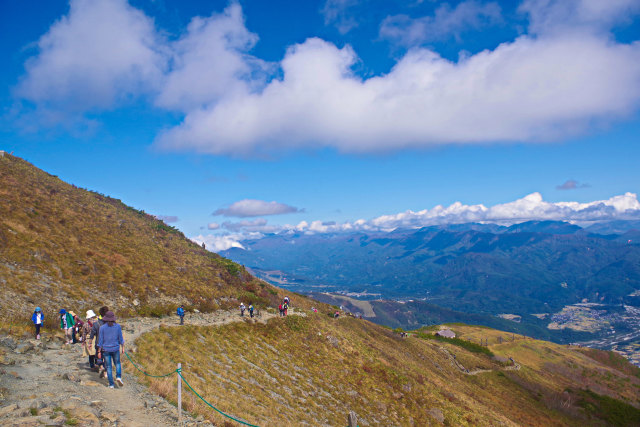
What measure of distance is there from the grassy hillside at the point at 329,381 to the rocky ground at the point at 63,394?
1.44 metres

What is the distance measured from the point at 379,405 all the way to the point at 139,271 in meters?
30.6

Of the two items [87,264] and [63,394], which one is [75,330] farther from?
[87,264]

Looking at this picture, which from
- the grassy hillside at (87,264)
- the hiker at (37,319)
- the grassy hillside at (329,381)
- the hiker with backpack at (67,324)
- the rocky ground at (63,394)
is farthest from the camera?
the grassy hillside at (87,264)

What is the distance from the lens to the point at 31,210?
3844cm

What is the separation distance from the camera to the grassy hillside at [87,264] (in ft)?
89.0

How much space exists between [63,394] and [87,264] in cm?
2475

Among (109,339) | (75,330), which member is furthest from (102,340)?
(75,330)

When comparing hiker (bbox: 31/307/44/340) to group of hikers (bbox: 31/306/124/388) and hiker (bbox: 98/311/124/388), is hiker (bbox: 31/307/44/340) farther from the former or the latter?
hiker (bbox: 98/311/124/388)

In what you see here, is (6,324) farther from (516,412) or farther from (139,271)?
(516,412)

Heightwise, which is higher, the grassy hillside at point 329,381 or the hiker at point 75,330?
the hiker at point 75,330

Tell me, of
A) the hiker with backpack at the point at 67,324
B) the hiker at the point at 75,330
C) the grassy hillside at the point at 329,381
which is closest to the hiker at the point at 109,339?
the grassy hillside at the point at 329,381

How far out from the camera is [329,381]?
101ft

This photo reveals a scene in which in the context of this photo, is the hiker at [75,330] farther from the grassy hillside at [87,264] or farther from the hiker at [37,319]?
the grassy hillside at [87,264]

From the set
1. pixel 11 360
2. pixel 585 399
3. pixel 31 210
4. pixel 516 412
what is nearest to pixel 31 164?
pixel 31 210
